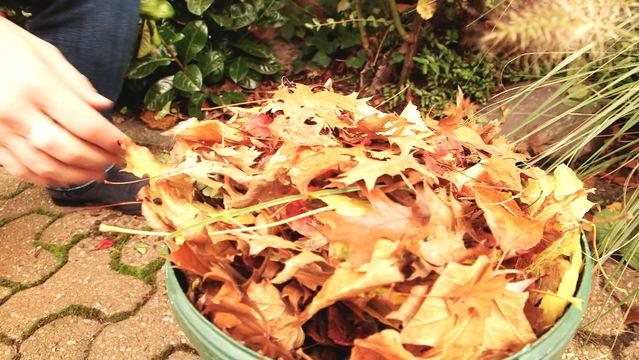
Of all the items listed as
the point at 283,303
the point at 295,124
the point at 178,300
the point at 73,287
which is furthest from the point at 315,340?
the point at 73,287

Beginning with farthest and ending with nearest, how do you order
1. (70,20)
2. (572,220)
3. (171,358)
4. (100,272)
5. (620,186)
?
(620,186)
(100,272)
(70,20)
(171,358)
(572,220)

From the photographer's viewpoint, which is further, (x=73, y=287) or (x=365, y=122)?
(x=73, y=287)

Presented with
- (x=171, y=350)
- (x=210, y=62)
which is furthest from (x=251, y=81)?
(x=171, y=350)

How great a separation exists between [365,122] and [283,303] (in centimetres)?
31

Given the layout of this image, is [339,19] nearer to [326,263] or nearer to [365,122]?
[365,122]

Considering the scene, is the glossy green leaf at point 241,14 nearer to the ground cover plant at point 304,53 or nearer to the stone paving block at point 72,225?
the ground cover plant at point 304,53

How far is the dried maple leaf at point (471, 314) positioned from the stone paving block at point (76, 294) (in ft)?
3.70

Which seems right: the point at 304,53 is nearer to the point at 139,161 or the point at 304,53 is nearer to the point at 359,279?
the point at 139,161

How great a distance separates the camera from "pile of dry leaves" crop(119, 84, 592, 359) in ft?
2.05

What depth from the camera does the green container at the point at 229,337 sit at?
64 cm

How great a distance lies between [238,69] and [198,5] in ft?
1.13

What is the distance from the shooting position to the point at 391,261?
2.06 feet

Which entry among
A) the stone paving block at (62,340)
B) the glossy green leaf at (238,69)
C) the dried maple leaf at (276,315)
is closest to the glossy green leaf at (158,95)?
the glossy green leaf at (238,69)

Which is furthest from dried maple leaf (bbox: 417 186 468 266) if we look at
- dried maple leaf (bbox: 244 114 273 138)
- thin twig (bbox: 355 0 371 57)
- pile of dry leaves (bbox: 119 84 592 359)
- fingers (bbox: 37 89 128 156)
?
thin twig (bbox: 355 0 371 57)
